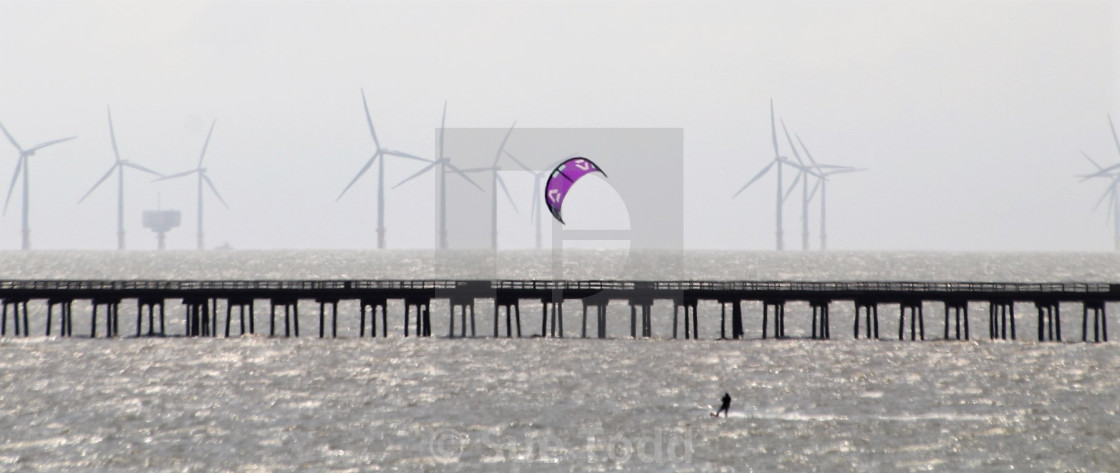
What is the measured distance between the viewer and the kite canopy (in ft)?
208

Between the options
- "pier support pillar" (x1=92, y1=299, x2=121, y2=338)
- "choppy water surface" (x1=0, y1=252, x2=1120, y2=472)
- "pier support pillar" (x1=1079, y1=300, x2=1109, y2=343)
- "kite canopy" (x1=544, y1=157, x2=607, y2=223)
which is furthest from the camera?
"pier support pillar" (x1=92, y1=299, x2=121, y2=338)

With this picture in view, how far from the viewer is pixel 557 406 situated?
70.9 metres

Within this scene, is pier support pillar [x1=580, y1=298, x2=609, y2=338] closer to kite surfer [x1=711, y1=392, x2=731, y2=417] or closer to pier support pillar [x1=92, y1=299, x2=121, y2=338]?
pier support pillar [x1=92, y1=299, x2=121, y2=338]

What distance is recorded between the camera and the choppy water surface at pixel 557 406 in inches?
2205

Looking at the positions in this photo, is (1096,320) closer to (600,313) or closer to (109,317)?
(600,313)

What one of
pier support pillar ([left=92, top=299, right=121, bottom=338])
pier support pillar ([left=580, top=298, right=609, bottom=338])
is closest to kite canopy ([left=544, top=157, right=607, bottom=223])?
pier support pillar ([left=580, top=298, right=609, bottom=338])

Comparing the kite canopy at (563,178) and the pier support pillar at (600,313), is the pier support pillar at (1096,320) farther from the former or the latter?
the kite canopy at (563,178)

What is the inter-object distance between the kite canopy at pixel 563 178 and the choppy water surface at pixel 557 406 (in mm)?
10134

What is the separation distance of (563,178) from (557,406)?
37.4 ft

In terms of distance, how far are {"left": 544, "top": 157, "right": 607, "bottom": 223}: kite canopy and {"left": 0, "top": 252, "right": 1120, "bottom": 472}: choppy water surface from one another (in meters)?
10.1

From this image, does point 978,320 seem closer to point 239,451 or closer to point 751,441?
point 751,441

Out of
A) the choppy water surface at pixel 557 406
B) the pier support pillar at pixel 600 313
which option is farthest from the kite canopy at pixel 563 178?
the pier support pillar at pixel 600 313

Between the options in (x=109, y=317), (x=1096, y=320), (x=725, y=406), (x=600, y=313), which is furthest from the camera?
(x=109, y=317)

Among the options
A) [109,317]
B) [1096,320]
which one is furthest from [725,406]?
[109,317]
